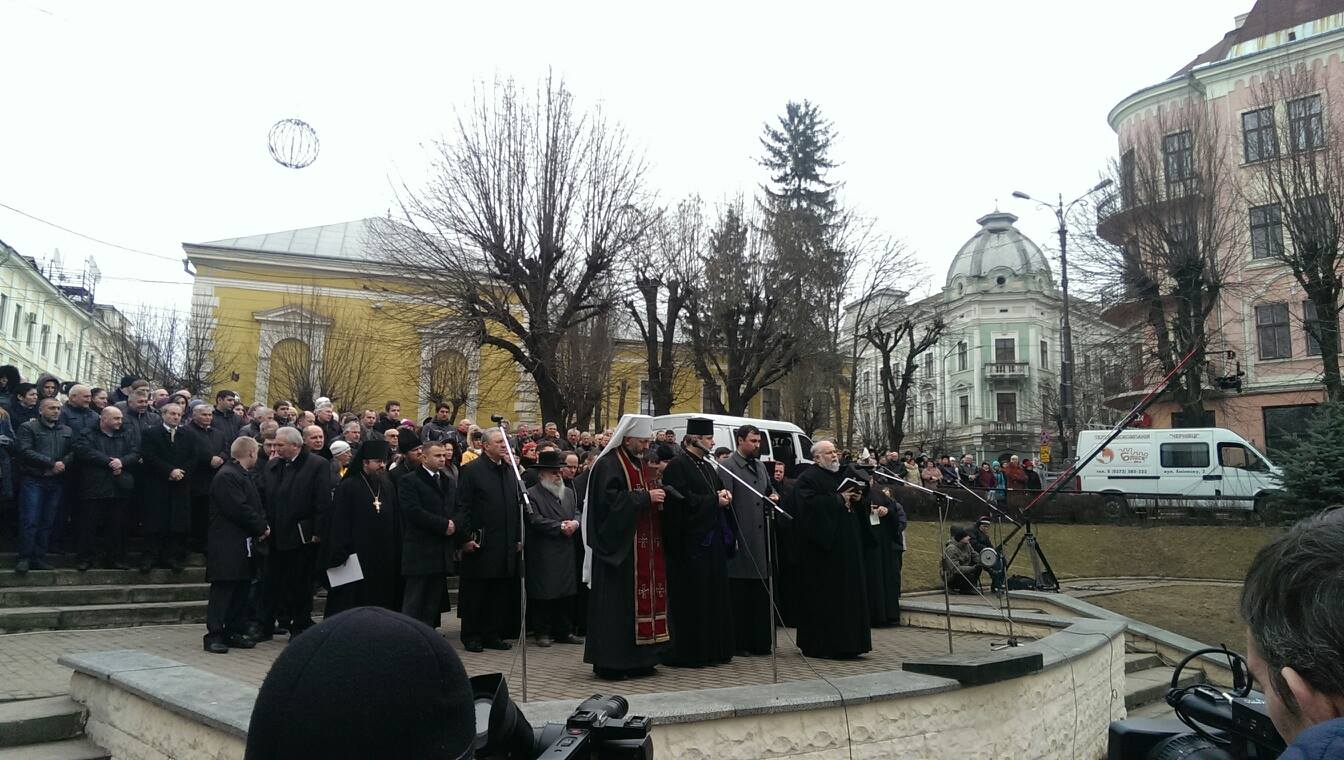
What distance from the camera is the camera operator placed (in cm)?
148

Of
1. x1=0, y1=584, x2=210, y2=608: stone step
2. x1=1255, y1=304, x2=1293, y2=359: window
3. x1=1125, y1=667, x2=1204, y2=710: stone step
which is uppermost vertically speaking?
x1=1255, y1=304, x2=1293, y2=359: window

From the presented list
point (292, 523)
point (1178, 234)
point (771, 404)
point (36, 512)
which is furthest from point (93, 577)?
point (771, 404)

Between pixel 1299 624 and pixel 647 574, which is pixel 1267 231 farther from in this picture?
pixel 1299 624

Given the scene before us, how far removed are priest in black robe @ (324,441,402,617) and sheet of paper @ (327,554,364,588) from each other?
0.32ft

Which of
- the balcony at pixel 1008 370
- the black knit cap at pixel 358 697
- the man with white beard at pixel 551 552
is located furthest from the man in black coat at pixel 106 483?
the balcony at pixel 1008 370

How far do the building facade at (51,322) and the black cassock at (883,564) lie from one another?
105 feet

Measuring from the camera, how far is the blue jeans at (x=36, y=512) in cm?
972

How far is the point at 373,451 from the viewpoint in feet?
29.6

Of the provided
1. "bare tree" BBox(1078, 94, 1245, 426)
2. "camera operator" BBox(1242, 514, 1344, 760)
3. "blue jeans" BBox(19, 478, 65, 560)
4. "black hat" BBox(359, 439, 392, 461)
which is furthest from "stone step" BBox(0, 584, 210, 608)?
"bare tree" BBox(1078, 94, 1245, 426)

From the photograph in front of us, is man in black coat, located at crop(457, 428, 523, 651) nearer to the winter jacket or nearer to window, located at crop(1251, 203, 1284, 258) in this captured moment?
the winter jacket

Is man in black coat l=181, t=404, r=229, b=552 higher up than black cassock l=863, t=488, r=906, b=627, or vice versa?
man in black coat l=181, t=404, r=229, b=552

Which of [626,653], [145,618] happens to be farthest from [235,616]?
[626,653]

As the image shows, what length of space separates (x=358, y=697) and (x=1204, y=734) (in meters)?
1.88

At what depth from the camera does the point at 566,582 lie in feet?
31.5
